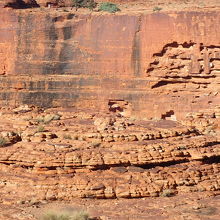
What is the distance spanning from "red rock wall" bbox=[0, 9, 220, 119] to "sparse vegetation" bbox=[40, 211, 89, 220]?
758 inches

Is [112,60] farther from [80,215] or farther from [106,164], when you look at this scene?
[80,215]

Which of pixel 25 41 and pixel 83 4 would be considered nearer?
pixel 25 41

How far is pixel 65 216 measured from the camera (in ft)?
45.0

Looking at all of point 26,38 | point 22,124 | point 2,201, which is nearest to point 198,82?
point 26,38

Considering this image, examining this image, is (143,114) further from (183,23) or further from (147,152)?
(147,152)

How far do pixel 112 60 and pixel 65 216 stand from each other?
2065 centimetres

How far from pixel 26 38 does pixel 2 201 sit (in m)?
19.3

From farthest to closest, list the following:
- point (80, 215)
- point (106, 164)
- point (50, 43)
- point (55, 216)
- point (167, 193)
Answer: point (50, 43), point (106, 164), point (167, 193), point (80, 215), point (55, 216)

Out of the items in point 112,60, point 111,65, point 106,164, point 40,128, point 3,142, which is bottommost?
point 106,164

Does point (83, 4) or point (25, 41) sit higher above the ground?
point (83, 4)

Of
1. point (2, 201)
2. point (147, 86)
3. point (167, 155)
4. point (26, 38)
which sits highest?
point (26, 38)

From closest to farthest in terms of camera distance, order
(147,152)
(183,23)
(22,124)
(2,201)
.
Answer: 1. (2,201)
2. (147,152)
3. (22,124)
4. (183,23)

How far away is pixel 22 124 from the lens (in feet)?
72.7

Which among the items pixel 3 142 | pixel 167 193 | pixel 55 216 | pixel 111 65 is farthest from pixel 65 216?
pixel 111 65
